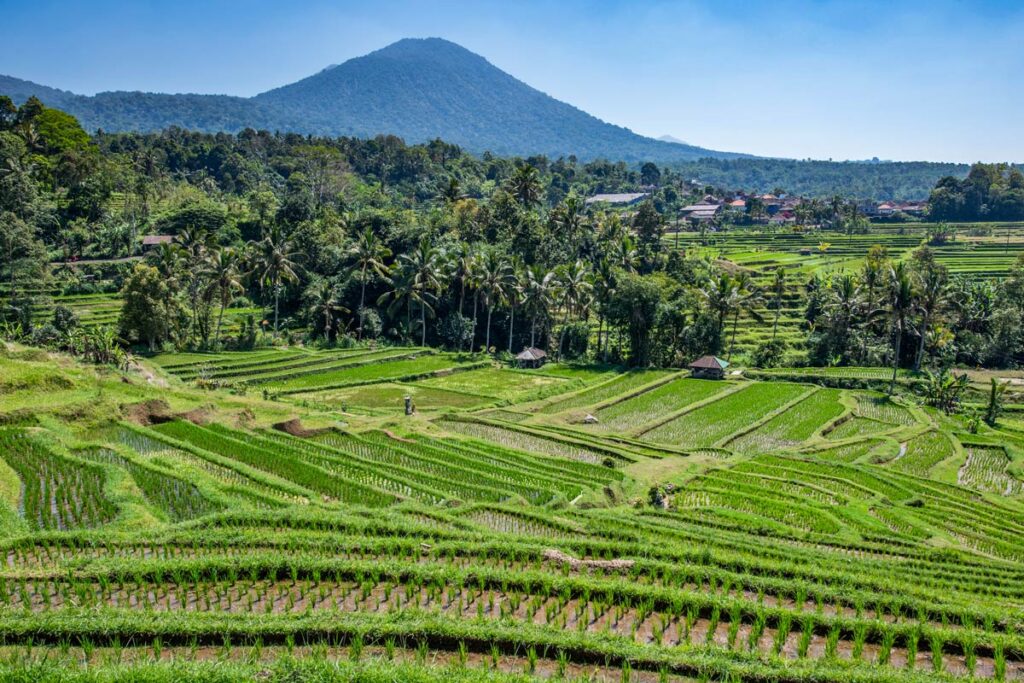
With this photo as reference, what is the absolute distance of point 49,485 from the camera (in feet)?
67.5

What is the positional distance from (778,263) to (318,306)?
53.4 meters

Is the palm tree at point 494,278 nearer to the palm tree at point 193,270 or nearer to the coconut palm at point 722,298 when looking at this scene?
the coconut palm at point 722,298

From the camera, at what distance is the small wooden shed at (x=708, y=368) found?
49.1 meters

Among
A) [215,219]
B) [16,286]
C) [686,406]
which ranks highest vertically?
[215,219]

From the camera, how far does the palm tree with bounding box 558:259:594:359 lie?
55031 millimetres

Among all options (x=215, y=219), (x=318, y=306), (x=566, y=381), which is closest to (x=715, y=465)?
(x=566, y=381)

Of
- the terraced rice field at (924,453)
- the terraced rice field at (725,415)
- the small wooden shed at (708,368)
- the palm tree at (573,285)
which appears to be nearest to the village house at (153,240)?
the palm tree at (573,285)

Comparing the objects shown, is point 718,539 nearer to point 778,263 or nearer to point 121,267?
point 121,267

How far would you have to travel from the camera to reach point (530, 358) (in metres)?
52.4

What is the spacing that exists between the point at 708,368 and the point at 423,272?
22.2 metres

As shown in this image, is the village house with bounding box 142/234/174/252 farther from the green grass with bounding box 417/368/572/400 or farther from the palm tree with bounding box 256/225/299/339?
the green grass with bounding box 417/368/572/400

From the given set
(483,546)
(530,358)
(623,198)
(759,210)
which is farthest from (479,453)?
(623,198)

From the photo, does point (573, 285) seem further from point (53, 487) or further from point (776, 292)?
point (53, 487)

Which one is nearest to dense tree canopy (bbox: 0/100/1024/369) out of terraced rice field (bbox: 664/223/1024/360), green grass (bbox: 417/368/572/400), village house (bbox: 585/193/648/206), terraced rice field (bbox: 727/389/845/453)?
terraced rice field (bbox: 664/223/1024/360)
